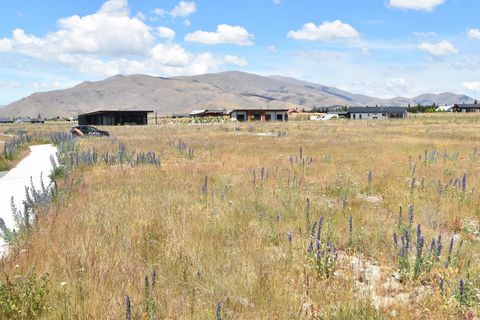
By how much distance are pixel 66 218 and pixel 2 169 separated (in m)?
11.5

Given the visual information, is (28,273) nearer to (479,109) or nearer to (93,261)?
(93,261)

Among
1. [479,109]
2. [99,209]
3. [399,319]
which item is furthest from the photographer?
[479,109]

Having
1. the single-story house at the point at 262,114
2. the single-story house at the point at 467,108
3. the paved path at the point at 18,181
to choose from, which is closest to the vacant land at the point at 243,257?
the paved path at the point at 18,181

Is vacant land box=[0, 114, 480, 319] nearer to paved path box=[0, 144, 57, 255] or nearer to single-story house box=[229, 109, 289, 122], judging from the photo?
paved path box=[0, 144, 57, 255]

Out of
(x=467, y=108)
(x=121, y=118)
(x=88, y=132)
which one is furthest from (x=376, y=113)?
(x=88, y=132)

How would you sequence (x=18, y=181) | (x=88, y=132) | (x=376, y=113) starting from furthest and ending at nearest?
(x=376, y=113), (x=88, y=132), (x=18, y=181)

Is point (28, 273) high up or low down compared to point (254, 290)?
up

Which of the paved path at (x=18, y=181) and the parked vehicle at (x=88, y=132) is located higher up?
the parked vehicle at (x=88, y=132)

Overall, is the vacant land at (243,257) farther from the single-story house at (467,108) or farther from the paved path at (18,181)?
the single-story house at (467,108)

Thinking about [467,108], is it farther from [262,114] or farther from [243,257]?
[243,257]

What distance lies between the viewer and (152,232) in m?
5.85

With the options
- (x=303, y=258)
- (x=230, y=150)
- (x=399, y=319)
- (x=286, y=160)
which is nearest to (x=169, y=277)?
(x=303, y=258)

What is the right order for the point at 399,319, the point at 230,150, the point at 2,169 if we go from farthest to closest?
the point at 230,150 → the point at 2,169 → the point at 399,319

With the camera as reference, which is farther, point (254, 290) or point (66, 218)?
point (66, 218)
